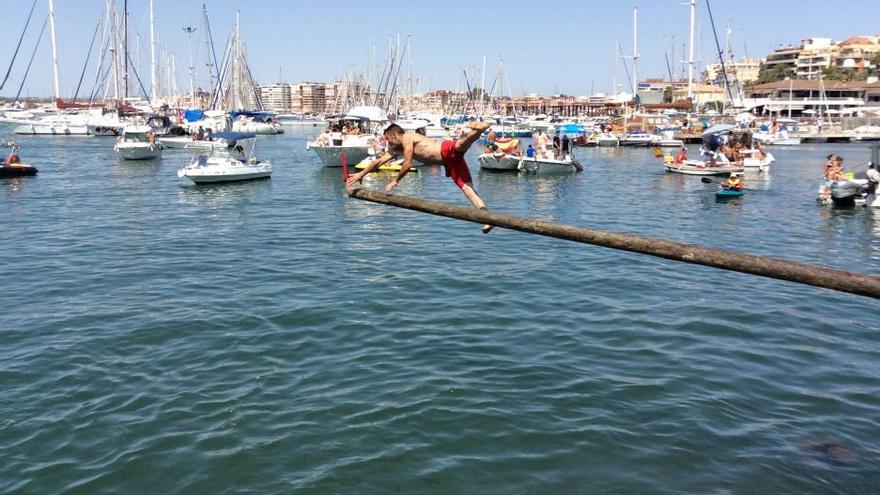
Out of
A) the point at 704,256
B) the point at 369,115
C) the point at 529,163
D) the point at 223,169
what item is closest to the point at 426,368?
the point at 704,256

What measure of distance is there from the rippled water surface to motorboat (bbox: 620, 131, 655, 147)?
187 ft

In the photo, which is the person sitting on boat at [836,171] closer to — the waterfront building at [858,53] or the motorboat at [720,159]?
the motorboat at [720,159]

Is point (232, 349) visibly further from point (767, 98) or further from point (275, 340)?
point (767, 98)

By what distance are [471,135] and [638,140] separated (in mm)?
76248

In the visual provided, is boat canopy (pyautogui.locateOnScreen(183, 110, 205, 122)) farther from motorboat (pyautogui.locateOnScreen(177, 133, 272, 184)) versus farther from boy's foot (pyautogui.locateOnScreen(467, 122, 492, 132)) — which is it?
boy's foot (pyautogui.locateOnScreen(467, 122, 492, 132))

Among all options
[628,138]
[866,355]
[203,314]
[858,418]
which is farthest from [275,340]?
[628,138]

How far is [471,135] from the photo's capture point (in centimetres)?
888

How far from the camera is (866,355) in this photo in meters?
13.2

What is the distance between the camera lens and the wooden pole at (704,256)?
228 inches

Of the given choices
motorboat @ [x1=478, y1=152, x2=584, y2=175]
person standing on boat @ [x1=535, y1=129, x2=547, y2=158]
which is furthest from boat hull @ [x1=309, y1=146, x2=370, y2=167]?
person standing on boat @ [x1=535, y1=129, x2=547, y2=158]

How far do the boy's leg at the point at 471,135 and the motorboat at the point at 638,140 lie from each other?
75488 millimetres

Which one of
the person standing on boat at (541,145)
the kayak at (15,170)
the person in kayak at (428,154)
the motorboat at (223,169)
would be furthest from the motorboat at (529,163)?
the person in kayak at (428,154)

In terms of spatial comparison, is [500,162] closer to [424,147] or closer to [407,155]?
[424,147]

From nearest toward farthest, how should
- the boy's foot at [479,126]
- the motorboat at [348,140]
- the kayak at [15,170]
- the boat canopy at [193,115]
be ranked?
the boy's foot at [479,126] → the kayak at [15,170] → the motorboat at [348,140] → the boat canopy at [193,115]
